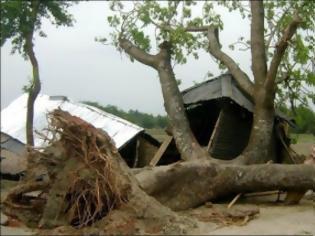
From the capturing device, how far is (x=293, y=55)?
12.6 meters

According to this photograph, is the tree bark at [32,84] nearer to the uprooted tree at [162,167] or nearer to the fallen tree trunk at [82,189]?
the uprooted tree at [162,167]

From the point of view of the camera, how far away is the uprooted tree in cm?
759

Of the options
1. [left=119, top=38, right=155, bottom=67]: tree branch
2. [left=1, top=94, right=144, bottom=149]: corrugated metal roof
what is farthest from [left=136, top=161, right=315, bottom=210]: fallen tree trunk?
[left=119, top=38, right=155, bottom=67]: tree branch

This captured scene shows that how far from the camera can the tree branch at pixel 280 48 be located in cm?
1058

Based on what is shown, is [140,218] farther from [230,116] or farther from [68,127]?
[230,116]

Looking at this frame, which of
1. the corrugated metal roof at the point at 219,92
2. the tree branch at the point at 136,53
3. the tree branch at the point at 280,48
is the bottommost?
the corrugated metal roof at the point at 219,92

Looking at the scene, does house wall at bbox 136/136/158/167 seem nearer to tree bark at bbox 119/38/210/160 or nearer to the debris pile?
tree bark at bbox 119/38/210/160

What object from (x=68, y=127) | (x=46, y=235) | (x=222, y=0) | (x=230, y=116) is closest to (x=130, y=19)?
(x=222, y=0)

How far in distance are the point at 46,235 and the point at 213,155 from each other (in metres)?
6.29

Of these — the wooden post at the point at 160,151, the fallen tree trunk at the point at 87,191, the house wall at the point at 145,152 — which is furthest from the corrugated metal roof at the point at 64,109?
the fallen tree trunk at the point at 87,191

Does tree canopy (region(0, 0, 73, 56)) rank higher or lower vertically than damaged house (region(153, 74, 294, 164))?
higher

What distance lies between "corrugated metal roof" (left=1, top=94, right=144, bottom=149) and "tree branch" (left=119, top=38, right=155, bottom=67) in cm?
192

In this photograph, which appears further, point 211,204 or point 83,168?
point 211,204

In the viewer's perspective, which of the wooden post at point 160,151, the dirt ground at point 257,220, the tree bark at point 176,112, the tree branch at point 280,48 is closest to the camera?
the dirt ground at point 257,220
